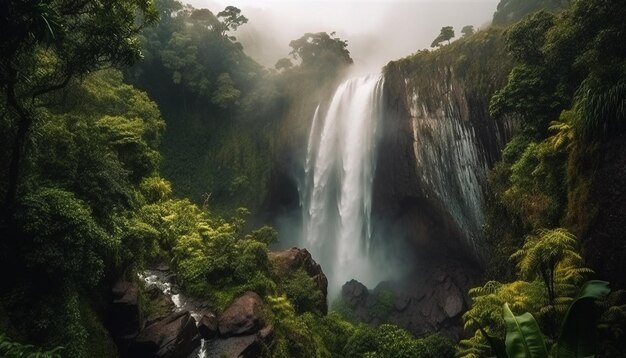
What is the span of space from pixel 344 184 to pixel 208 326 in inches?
605

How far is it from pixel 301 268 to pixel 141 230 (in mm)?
7732

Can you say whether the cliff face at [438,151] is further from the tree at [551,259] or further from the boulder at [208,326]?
the boulder at [208,326]

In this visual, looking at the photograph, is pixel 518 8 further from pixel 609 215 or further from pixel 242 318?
pixel 242 318

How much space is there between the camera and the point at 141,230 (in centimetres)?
1085

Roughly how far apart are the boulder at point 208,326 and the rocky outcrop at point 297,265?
4853 millimetres

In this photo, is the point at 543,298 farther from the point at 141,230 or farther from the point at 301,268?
the point at 301,268

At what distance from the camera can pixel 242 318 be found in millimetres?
10789

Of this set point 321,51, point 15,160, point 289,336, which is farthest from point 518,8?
point 15,160

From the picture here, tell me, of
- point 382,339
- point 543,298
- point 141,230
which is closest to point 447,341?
point 382,339

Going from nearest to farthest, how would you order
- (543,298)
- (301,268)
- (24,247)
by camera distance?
(543,298)
(24,247)
(301,268)

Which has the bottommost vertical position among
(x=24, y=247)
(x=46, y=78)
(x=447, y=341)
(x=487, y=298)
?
(x=447, y=341)

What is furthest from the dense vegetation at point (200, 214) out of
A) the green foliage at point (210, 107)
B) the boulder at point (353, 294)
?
the green foliage at point (210, 107)

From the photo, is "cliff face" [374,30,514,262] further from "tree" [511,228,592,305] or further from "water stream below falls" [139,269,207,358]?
"water stream below falls" [139,269,207,358]

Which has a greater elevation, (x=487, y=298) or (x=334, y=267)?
(x=334, y=267)
